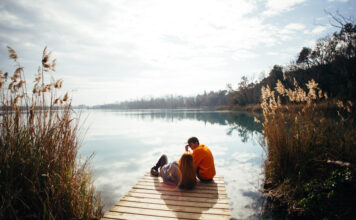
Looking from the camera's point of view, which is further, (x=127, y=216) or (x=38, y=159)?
(x=127, y=216)

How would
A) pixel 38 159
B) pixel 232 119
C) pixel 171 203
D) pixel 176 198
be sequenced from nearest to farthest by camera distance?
pixel 38 159
pixel 171 203
pixel 176 198
pixel 232 119

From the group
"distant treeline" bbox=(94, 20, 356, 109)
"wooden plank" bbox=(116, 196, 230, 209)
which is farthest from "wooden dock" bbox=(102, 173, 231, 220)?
"distant treeline" bbox=(94, 20, 356, 109)

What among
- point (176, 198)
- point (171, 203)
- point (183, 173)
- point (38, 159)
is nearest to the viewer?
point (38, 159)

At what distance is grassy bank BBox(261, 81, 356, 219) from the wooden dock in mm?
997

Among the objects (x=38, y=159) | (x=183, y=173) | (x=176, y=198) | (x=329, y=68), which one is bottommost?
(x=176, y=198)

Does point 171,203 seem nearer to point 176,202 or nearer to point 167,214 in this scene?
point 176,202

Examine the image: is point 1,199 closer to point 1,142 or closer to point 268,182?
point 1,142

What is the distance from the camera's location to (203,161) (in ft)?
11.2

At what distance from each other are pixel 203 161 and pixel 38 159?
2525 mm

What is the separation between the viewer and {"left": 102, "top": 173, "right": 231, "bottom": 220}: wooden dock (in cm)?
236

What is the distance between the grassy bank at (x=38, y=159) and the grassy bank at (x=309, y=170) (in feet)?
9.61

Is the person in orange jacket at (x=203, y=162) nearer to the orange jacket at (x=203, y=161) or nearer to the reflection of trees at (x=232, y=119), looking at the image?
the orange jacket at (x=203, y=161)

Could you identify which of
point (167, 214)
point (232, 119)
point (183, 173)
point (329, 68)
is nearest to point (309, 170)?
point (183, 173)

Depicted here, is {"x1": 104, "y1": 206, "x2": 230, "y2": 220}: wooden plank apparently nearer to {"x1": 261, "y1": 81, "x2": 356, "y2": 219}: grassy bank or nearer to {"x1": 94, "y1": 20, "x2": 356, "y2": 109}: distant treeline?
{"x1": 261, "y1": 81, "x2": 356, "y2": 219}: grassy bank
